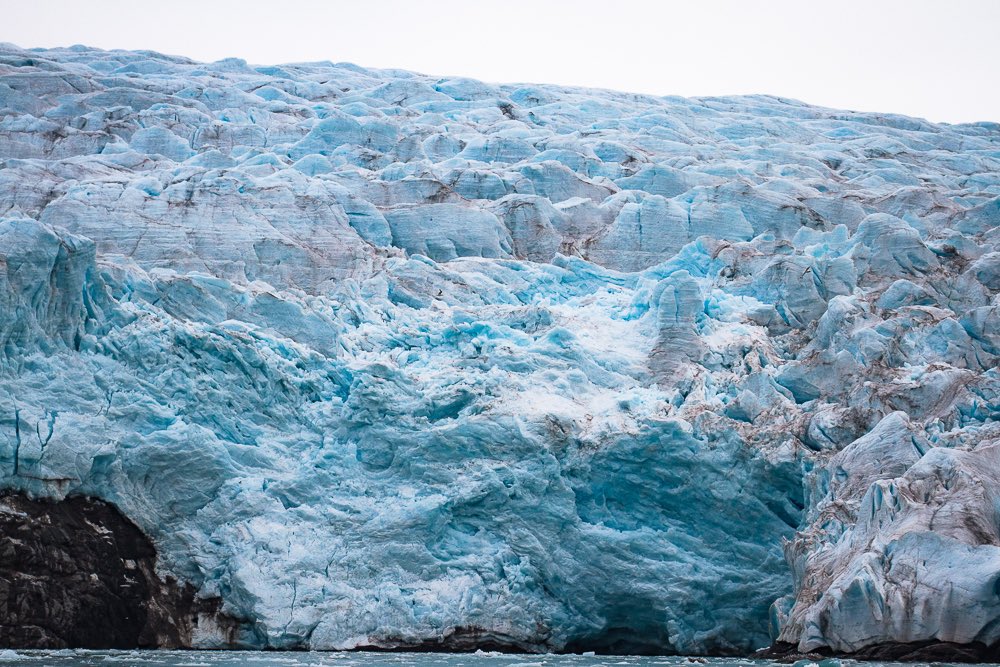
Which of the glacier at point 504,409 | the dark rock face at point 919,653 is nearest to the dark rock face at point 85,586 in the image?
the glacier at point 504,409

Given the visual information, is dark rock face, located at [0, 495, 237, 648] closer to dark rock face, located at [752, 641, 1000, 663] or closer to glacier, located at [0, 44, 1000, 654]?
glacier, located at [0, 44, 1000, 654]

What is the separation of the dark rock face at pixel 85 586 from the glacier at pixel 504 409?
0.28m

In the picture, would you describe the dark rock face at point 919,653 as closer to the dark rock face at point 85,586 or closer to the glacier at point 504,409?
the glacier at point 504,409

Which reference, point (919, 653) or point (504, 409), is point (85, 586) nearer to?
point (504, 409)

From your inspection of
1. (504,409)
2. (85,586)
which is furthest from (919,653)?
(85,586)

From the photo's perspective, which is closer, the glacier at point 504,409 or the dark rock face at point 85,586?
the dark rock face at point 85,586

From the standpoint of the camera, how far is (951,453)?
48.1 ft

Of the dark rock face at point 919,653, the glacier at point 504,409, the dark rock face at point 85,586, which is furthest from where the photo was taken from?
the glacier at point 504,409

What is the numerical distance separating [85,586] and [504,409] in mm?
6193

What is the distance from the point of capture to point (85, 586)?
614 inches

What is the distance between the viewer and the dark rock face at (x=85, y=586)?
49.8 feet

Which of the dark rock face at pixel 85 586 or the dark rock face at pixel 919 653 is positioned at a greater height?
the dark rock face at pixel 919 653

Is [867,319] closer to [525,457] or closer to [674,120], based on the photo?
[525,457]

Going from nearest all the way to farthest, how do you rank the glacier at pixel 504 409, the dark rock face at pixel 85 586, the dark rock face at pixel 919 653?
the dark rock face at pixel 919 653 < the dark rock face at pixel 85 586 < the glacier at pixel 504 409
